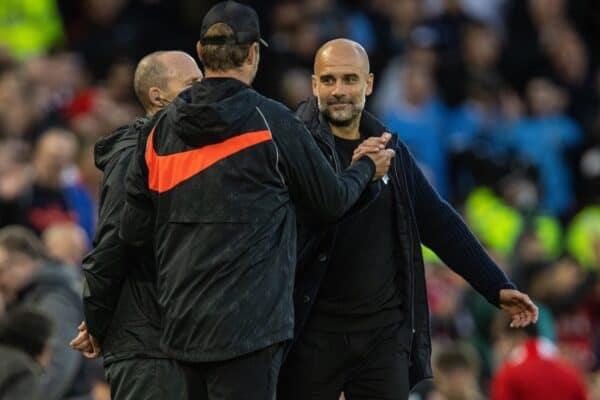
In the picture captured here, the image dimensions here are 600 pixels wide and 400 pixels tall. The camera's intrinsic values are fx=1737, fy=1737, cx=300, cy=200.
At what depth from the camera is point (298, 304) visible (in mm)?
6789

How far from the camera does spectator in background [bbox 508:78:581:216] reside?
1507cm

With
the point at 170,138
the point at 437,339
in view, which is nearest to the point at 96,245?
the point at 170,138

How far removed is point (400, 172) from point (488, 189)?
25.3 feet

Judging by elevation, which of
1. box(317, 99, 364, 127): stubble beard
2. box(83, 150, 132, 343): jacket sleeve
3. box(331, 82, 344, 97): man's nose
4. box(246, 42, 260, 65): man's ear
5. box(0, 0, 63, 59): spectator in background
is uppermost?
box(246, 42, 260, 65): man's ear

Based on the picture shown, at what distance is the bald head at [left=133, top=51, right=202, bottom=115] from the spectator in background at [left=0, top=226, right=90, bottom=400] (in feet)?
8.69

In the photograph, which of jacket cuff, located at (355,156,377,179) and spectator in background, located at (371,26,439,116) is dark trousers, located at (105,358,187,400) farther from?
spectator in background, located at (371,26,439,116)

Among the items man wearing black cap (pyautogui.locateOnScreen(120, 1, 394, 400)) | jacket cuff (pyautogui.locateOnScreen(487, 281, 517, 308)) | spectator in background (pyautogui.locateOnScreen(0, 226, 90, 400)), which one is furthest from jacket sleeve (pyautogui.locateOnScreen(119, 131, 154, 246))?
spectator in background (pyautogui.locateOnScreen(0, 226, 90, 400))

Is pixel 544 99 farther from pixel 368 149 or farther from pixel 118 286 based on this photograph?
pixel 118 286

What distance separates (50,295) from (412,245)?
314cm

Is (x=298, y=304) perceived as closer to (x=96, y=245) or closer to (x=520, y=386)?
(x=96, y=245)

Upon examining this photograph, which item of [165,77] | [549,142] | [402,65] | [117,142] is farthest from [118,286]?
[549,142]

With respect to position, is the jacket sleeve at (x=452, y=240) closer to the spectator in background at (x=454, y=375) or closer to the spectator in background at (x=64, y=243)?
the spectator in background at (x=454, y=375)

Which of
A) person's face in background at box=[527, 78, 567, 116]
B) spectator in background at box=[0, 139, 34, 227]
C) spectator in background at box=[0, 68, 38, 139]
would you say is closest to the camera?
spectator in background at box=[0, 139, 34, 227]

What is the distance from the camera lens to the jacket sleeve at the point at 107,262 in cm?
653
